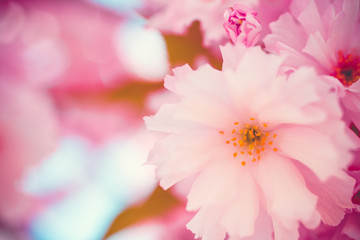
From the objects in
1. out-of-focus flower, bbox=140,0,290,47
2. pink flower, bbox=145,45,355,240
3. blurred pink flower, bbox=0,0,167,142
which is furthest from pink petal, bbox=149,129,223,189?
blurred pink flower, bbox=0,0,167,142

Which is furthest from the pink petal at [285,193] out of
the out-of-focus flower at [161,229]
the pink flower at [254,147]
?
the out-of-focus flower at [161,229]

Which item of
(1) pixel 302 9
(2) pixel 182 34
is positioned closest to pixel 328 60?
(1) pixel 302 9

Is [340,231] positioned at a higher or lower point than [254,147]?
lower

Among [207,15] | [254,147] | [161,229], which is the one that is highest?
[207,15]

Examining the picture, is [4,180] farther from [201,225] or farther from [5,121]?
[201,225]

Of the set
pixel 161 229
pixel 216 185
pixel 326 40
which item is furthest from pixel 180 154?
pixel 161 229

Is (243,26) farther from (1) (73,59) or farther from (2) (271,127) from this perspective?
(1) (73,59)

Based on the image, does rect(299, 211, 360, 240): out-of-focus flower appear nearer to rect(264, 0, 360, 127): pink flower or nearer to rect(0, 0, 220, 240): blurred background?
rect(264, 0, 360, 127): pink flower
